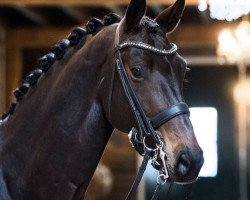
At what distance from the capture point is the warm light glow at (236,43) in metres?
7.26

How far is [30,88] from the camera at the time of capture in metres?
2.34

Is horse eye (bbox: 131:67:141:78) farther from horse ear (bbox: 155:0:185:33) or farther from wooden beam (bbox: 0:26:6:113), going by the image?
wooden beam (bbox: 0:26:6:113)

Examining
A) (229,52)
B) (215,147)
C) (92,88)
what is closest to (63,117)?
(92,88)

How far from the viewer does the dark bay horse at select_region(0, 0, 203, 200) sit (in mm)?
2127

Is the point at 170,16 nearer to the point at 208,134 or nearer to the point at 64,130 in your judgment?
the point at 64,130

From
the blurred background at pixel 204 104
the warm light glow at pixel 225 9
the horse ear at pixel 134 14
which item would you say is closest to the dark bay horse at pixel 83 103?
the horse ear at pixel 134 14

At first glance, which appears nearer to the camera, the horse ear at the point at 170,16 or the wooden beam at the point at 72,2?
the horse ear at the point at 170,16

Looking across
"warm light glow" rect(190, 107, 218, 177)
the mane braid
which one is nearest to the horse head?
the mane braid

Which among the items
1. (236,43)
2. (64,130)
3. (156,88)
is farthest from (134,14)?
(236,43)

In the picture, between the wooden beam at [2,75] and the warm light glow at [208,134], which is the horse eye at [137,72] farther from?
the wooden beam at [2,75]

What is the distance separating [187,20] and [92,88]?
20.0 ft

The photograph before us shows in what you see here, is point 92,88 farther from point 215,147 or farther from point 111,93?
point 215,147

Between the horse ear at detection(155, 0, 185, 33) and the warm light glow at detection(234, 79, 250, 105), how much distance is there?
19.0 feet

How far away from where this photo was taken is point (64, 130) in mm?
2219
